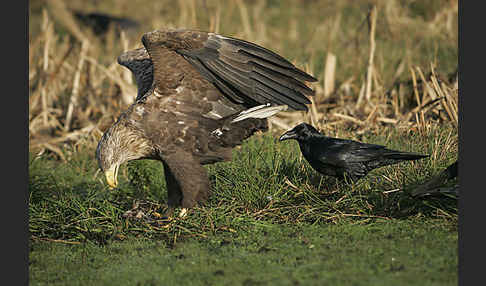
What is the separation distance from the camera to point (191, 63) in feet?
16.4

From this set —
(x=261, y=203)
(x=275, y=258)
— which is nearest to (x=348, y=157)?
(x=261, y=203)

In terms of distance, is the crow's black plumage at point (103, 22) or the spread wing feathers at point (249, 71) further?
the crow's black plumage at point (103, 22)

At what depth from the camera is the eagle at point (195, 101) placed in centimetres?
500

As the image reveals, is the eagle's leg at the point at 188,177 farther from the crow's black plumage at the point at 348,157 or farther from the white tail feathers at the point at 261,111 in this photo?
the crow's black plumage at the point at 348,157

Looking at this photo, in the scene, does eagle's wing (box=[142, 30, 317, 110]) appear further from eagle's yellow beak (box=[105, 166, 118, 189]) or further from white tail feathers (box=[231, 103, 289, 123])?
eagle's yellow beak (box=[105, 166, 118, 189])

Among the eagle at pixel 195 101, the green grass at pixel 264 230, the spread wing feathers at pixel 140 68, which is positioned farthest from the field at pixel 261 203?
the spread wing feathers at pixel 140 68

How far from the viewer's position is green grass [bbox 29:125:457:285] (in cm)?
390

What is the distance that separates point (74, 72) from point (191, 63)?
4.51 metres

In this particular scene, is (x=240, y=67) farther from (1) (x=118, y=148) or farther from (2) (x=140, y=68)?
(2) (x=140, y=68)

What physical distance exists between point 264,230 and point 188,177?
2.67ft

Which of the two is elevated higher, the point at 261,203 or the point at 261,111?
the point at 261,111

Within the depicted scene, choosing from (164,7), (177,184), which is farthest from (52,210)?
(164,7)

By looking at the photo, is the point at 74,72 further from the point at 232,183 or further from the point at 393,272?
the point at 393,272

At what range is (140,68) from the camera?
20.1 ft
